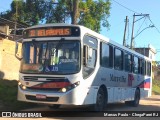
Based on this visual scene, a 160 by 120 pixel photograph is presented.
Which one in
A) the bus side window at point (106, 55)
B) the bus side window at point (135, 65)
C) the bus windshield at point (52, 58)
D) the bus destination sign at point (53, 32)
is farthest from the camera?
the bus side window at point (135, 65)

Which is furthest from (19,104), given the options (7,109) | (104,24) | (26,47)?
(104,24)

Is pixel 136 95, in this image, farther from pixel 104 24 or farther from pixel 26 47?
pixel 104 24

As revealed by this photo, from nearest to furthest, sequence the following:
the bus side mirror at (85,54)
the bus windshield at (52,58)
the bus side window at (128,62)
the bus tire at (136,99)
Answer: the bus windshield at (52,58), the bus side mirror at (85,54), the bus side window at (128,62), the bus tire at (136,99)

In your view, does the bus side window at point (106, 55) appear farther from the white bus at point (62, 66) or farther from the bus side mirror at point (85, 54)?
the bus side mirror at point (85, 54)

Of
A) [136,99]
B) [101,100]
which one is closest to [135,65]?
[136,99]

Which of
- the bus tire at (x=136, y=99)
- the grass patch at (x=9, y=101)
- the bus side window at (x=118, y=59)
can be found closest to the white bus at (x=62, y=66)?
the bus side window at (x=118, y=59)

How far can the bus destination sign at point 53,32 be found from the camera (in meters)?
13.8

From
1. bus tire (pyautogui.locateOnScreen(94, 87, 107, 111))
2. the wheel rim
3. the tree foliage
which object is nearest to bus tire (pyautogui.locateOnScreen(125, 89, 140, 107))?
bus tire (pyautogui.locateOnScreen(94, 87, 107, 111))

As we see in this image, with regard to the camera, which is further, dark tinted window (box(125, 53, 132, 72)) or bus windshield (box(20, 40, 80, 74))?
dark tinted window (box(125, 53, 132, 72))

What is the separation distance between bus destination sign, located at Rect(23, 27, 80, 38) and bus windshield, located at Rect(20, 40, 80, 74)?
29 centimetres

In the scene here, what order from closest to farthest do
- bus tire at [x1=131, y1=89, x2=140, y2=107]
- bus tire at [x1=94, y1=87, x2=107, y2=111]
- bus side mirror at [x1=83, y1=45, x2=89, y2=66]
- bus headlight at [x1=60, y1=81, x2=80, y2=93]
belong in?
bus headlight at [x1=60, y1=81, x2=80, y2=93]
bus side mirror at [x1=83, y1=45, x2=89, y2=66]
bus tire at [x1=94, y1=87, x2=107, y2=111]
bus tire at [x1=131, y1=89, x2=140, y2=107]

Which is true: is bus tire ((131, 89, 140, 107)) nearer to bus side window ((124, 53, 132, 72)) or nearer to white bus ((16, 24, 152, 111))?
bus side window ((124, 53, 132, 72))

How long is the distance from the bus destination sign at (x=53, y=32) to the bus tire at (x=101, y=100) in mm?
2928

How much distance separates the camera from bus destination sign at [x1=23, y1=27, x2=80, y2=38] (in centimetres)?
1380
